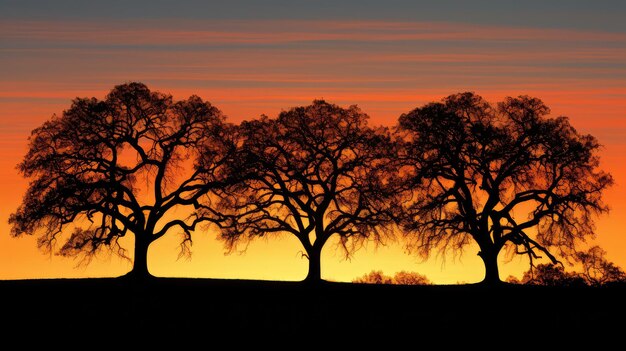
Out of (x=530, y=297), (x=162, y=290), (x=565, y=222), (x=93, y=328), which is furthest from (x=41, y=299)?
(x=565, y=222)

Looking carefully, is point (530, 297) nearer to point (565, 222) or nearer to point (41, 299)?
point (565, 222)

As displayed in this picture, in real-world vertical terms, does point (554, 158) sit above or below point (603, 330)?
above

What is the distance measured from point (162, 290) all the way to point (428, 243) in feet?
53.4

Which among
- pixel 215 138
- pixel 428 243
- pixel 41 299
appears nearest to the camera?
pixel 41 299

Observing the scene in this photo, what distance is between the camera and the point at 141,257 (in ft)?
191

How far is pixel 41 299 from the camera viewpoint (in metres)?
47.0

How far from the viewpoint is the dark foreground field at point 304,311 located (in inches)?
1391

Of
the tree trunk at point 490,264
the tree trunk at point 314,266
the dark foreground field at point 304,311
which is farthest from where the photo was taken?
the tree trunk at point 314,266

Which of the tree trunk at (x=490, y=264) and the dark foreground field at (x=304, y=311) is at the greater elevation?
the tree trunk at (x=490, y=264)

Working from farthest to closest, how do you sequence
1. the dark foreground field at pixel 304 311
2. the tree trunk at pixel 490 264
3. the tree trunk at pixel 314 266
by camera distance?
the tree trunk at pixel 314 266
the tree trunk at pixel 490 264
the dark foreground field at pixel 304 311

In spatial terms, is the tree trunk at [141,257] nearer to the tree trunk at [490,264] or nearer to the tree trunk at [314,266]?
the tree trunk at [314,266]

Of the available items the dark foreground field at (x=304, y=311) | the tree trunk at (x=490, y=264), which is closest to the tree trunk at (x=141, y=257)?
the dark foreground field at (x=304, y=311)

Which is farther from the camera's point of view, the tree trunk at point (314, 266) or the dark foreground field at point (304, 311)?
the tree trunk at point (314, 266)

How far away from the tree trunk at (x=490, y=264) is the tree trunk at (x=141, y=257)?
20.5 metres
